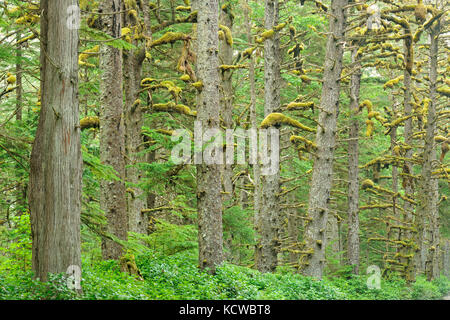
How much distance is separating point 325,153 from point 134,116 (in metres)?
5.49

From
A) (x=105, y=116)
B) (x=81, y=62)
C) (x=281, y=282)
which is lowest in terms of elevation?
(x=281, y=282)

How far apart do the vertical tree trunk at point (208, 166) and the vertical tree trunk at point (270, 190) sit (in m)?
5.15

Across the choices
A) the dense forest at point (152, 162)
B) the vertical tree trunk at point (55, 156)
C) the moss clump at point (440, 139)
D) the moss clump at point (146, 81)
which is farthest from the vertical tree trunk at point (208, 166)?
the moss clump at point (440, 139)

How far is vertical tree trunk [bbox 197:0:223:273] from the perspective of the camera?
31.4 feet

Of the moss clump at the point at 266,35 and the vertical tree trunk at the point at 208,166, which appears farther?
the moss clump at the point at 266,35

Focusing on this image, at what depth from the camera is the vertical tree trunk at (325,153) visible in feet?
43.0

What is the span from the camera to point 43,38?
6.53 meters

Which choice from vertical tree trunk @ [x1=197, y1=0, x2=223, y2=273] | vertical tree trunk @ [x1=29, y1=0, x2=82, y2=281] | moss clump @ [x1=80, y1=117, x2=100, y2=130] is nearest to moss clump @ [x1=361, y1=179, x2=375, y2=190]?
vertical tree trunk @ [x1=197, y1=0, x2=223, y2=273]

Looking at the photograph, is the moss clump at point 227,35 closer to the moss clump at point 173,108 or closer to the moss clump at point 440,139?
the moss clump at point 173,108

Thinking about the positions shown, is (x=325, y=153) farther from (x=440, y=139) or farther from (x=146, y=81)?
(x=440, y=139)
